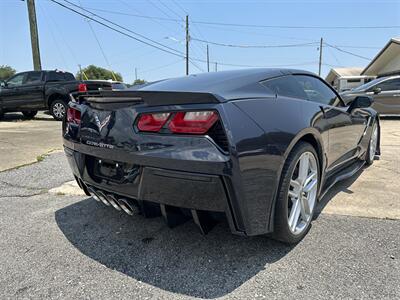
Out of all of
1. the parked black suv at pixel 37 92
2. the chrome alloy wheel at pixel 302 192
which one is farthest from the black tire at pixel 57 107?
the chrome alloy wheel at pixel 302 192

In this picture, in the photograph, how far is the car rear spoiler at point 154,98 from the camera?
1993mm

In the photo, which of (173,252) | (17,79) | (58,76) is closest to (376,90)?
(173,252)

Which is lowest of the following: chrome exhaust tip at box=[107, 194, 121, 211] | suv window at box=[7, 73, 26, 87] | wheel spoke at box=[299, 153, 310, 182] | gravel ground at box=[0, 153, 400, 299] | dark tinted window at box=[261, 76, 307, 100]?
gravel ground at box=[0, 153, 400, 299]

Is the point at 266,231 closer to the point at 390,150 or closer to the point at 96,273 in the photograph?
Answer: the point at 96,273

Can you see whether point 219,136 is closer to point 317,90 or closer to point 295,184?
point 295,184

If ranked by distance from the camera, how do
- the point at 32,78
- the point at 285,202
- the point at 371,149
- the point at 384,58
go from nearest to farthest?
the point at 285,202, the point at 371,149, the point at 32,78, the point at 384,58

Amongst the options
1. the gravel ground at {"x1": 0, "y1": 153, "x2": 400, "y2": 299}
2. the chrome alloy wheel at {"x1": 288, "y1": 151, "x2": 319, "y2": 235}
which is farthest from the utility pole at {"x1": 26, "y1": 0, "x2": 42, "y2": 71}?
the chrome alloy wheel at {"x1": 288, "y1": 151, "x2": 319, "y2": 235}

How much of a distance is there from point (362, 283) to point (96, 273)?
1670mm

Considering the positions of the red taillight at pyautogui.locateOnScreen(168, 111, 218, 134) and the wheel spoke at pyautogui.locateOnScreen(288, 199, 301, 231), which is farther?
the wheel spoke at pyautogui.locateOnScreen(288, 199, 301, 231)

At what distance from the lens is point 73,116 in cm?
277

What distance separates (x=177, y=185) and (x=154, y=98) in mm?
572

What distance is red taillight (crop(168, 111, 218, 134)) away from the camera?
6.37 ft

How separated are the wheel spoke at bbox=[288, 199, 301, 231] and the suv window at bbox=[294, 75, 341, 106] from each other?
1.00 metres

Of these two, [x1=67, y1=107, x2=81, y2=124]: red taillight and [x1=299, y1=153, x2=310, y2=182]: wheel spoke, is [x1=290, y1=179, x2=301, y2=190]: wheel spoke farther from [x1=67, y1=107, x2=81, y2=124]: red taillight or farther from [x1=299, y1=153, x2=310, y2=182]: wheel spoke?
[x1=67, y1=107, x2=81, y2=124]: red taillight
